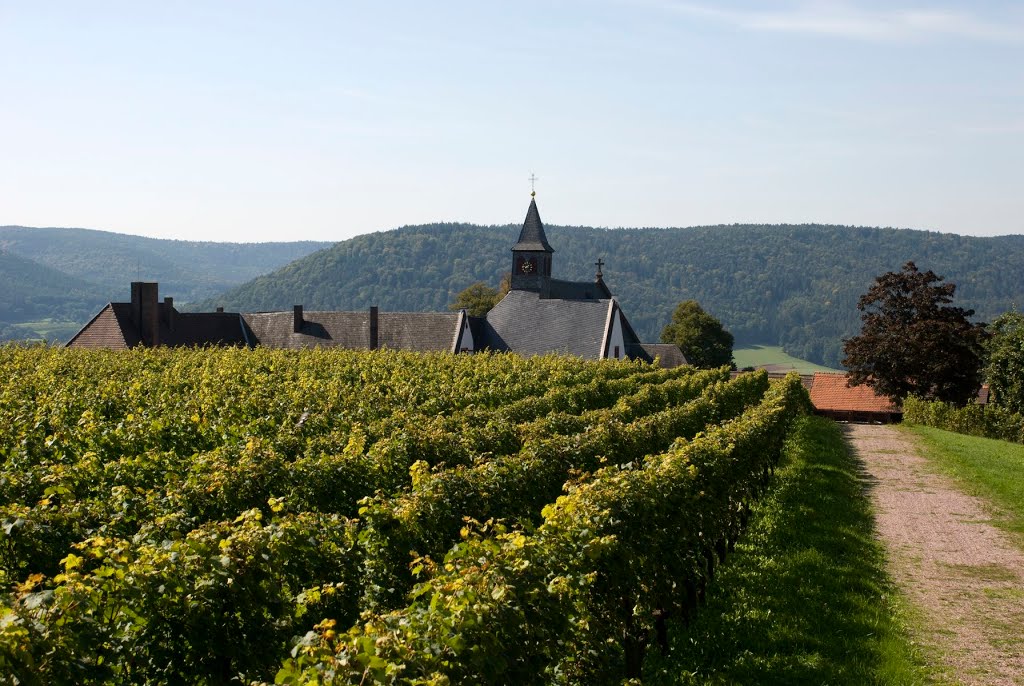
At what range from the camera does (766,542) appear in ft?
49.1

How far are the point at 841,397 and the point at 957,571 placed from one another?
51493 mm

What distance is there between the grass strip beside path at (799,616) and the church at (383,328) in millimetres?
33343

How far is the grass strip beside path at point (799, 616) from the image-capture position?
31.8ft

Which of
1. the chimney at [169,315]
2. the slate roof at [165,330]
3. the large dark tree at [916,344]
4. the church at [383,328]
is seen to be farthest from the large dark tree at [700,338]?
the chimney at [169,315]

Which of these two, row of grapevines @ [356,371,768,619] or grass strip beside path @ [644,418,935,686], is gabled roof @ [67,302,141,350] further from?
grass strip beside path @ [644,418,935,686]

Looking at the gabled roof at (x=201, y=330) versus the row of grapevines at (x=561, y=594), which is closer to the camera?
the row of grapevines at (x=561, y=594)

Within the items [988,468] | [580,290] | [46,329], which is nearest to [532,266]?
[580,290]

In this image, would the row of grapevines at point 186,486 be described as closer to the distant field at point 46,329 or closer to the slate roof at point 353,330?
the slate roof at point 353,330

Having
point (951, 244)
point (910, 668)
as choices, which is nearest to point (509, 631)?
point (910, 668)

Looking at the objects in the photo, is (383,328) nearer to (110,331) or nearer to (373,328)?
(373,328)

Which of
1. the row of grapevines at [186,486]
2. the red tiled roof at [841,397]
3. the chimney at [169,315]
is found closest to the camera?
the row of grapevines at [186,486]

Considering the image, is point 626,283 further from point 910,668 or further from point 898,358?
point 910,668

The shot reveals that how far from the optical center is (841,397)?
63.2 m

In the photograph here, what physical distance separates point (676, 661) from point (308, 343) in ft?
150
